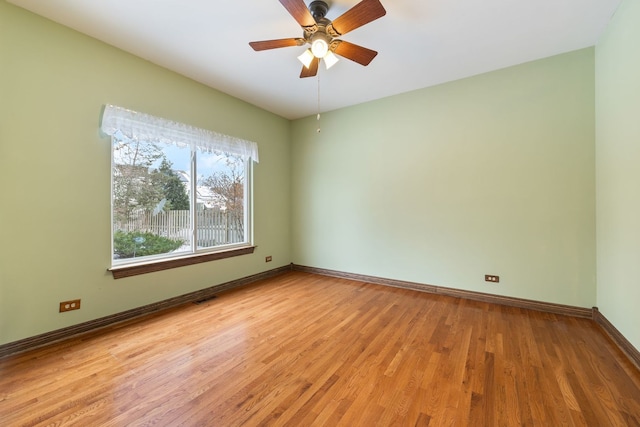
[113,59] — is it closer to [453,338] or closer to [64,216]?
[64,216]

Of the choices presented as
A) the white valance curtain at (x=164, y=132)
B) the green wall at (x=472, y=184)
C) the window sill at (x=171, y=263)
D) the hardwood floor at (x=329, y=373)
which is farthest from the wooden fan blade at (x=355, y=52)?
the window sill at (x=171, y=263)

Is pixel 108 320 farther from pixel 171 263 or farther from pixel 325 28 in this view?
pixel 325 28

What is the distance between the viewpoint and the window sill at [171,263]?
9.03ft

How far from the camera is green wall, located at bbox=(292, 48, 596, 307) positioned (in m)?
2.85

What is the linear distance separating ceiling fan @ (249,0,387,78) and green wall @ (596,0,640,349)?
2014 mm

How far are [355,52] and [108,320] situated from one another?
3549 mm

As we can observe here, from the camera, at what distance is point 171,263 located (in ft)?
10.5

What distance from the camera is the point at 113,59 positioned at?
2.70 metres

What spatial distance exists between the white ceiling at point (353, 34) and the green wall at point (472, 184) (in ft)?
1.33

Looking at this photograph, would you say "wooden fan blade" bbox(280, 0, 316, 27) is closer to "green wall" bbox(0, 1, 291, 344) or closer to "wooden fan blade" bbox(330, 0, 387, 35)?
"wooden fan blade" bbox(330, 0, 387, 35)

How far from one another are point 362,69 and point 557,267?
10.4 feet

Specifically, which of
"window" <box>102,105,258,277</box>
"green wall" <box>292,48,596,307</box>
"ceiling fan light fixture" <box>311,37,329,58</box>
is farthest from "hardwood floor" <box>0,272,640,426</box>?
"ceiling fan light fixture" <box>311,37,329,58</box>

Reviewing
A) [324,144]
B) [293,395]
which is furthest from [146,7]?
[293,395]

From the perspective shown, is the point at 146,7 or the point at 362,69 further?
the point at 362,69
